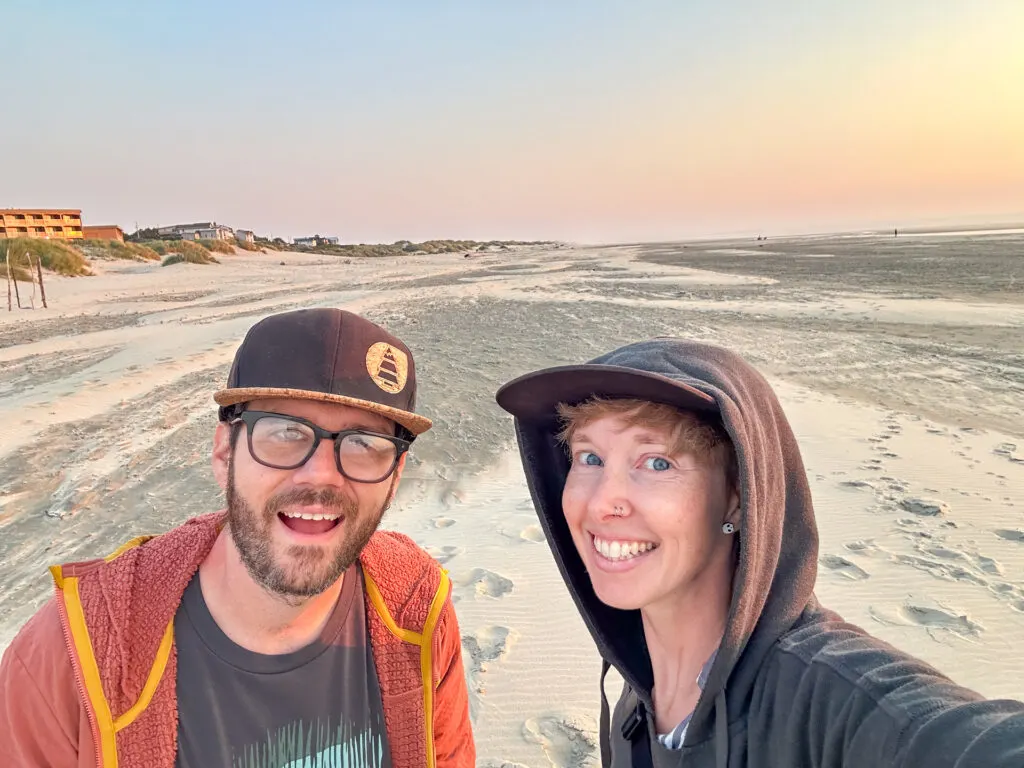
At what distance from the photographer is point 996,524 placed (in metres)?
4.65

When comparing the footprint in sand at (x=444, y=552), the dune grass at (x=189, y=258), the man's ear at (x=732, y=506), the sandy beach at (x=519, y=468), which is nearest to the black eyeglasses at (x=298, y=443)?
the man's ear at (x=732, y=506)

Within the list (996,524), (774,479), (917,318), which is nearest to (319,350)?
(774,479)

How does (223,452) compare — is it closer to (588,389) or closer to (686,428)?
(588,389)

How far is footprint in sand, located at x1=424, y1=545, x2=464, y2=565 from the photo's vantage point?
4.39 m

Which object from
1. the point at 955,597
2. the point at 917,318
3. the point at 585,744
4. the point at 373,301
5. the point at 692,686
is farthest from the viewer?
the point at 373,301

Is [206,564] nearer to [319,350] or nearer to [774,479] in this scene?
[319,350]

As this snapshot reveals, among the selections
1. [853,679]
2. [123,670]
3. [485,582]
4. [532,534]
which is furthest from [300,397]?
[532,534]

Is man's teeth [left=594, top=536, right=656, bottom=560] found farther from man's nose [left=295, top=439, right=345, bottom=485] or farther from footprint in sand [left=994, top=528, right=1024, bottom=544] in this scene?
footprint in sand [left=994, top=528, right=1024, bottom=544]

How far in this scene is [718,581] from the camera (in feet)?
4.83

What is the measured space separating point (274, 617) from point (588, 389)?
1.04 m

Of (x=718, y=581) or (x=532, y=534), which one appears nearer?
(x=718, y=581)

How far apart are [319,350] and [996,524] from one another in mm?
5425

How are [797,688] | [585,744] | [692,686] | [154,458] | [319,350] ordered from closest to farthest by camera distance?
[797,688] < [692,686] < [319,350] < [585,744] < [154,458]

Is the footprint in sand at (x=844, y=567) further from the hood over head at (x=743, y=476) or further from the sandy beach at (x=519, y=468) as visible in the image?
the hood over head at (x=743, y=476)
